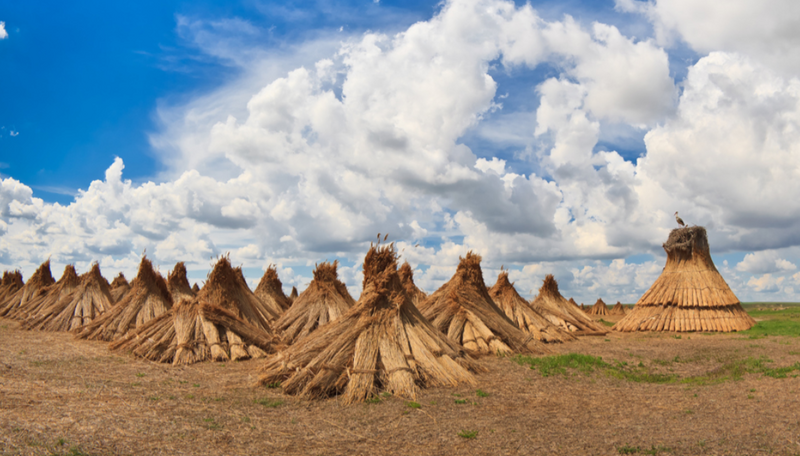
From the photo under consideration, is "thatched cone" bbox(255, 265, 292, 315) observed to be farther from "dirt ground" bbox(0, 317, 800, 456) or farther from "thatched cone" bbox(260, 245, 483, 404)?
"thatched cone" bbox(260, 245, 483, 404)

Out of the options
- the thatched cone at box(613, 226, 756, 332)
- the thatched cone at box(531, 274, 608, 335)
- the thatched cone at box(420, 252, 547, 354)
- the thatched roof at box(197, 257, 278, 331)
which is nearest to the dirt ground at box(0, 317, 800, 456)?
the thatched cone at box(420, 252, 547, 354)

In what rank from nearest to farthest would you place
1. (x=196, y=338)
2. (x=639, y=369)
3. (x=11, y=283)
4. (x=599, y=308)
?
(x=639, y=369) → (x=196, y=338) → (x=11, y=283) → (x=599, y=308)

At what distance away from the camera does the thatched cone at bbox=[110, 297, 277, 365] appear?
14.0 meters

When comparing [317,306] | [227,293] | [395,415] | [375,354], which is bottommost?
[395,415]

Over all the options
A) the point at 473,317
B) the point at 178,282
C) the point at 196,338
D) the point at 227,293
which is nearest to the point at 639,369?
the point at 473,317

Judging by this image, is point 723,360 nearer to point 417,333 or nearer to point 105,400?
point 417,333

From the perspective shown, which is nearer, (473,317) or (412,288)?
(473,317)

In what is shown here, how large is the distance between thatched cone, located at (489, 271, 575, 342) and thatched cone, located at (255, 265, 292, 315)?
13280 millimetres

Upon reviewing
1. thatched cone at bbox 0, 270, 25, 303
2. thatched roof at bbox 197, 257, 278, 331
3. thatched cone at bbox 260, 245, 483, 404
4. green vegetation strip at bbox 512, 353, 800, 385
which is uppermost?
thatched cone at bbox 0, 270, 25, 303

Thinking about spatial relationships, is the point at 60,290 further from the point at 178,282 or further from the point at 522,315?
the point at 522,315

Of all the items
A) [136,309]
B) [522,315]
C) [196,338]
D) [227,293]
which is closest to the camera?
[196,338]

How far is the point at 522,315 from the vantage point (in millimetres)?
21141

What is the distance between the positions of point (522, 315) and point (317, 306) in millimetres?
9424

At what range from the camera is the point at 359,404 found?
8.73m
